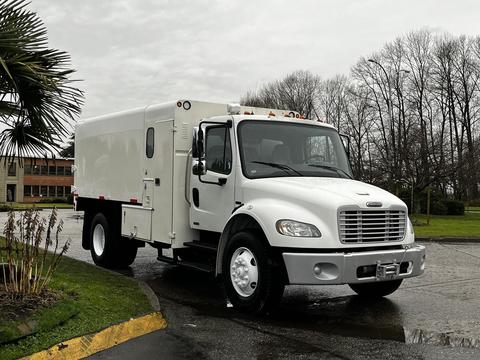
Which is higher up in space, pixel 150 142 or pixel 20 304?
pixel 150 142

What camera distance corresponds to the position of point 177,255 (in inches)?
334

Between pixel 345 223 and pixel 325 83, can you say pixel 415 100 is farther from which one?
pixel 345 223

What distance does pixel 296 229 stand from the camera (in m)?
6.21

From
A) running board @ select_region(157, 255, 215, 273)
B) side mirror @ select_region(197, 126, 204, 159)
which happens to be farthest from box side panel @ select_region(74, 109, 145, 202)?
side mirror @ select_region(197, 126, 204, 159)

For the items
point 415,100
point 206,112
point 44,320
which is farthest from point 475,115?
point 44,320

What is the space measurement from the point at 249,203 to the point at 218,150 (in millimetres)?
1118

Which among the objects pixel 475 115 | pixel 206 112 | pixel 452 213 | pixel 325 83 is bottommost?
pixel 452 213

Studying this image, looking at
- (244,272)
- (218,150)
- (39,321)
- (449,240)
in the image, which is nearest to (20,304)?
(39,321)

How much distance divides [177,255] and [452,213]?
106 ft

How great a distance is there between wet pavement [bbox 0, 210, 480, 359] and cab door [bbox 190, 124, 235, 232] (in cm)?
116

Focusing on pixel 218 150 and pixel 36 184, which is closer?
pixel 218 150

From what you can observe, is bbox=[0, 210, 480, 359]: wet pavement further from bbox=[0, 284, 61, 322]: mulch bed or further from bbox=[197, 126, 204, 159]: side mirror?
bbox=[197, 126, 204, 159]: side mirror

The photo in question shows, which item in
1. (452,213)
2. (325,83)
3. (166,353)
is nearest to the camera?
(166,353)

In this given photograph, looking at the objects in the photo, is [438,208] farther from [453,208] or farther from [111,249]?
[111,249]
